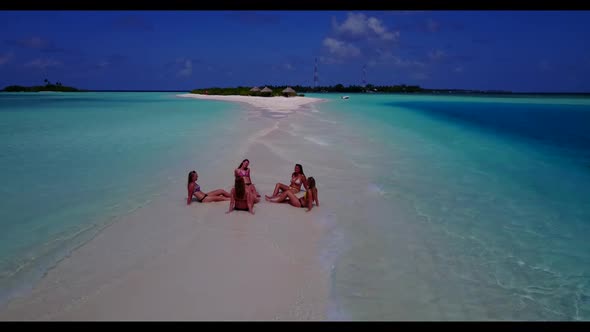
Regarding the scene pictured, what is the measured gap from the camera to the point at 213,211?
240 inches

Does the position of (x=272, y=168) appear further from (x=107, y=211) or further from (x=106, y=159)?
(x=106, y=159)

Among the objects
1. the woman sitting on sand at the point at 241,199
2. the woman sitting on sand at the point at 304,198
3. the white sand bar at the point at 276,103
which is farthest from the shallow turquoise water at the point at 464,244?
the white sand bar at the point at 276,103

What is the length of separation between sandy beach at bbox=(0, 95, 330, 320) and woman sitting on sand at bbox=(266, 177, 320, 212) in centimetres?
17

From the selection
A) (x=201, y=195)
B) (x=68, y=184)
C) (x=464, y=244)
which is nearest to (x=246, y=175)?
(x=201, y=195)

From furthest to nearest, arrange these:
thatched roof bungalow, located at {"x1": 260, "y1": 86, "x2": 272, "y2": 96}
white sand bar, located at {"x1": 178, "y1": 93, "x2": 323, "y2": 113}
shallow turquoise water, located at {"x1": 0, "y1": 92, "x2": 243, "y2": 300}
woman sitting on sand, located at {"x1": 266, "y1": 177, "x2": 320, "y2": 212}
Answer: thatched roof bungalow, located at {"x1": 260, "y1": 86, "x2": 272, "y2": 96}, white sand bar, located at {"x1": 178, "y1": 93, "x2": 323, "y2": 113}, woman sitting on sand, located at {"x1": 266, "y1": 177, "x2": 320, "y2": 212}, shallow turquoise water, located at {"x1": 0, "y1": 92, "x2": 243, "y2": 300}

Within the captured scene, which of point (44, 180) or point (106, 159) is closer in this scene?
point (44, 180)

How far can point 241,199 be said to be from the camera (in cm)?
598

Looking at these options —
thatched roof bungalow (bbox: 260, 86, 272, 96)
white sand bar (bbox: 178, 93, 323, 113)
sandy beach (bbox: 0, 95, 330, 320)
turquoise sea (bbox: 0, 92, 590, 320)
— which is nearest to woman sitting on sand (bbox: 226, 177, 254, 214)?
sandy beach (bbox: 0, 95, 330, 320)

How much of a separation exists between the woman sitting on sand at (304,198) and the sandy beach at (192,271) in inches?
6.8

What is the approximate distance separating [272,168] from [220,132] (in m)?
7.94

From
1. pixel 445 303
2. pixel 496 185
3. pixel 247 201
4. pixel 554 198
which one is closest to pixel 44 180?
pixel 247 201

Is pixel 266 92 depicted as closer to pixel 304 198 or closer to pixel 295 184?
pixel 295 184

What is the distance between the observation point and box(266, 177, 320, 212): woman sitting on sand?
20.3 feet

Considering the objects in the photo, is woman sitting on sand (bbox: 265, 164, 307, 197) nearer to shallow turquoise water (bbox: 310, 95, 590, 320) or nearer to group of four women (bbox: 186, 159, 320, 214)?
group of four women (bbox: 186, 159, 320, 214)
